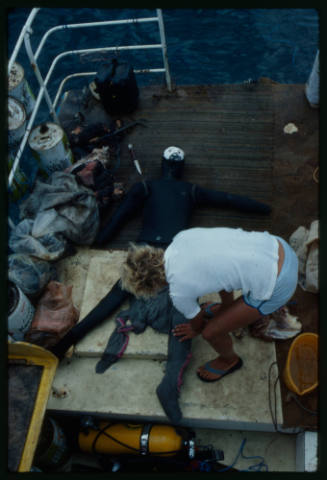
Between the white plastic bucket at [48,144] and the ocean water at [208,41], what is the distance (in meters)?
3.16

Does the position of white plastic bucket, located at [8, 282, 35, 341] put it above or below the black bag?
below

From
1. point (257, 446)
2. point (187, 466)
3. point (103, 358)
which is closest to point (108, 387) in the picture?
point (103, 358)

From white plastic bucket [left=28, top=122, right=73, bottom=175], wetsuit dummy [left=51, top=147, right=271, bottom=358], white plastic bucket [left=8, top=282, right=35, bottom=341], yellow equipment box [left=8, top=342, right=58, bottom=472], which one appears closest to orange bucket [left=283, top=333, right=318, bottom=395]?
wetsuit dummy [left=51, top=147, right=271, bottom=358]

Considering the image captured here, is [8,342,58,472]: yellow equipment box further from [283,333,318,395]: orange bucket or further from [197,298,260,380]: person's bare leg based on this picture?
[283,333,318,395]: orange bucket

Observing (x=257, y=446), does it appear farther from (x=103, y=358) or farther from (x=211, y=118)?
(x=211, y=118)

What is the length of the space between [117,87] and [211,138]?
154cm

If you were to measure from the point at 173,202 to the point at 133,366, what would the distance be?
182cm

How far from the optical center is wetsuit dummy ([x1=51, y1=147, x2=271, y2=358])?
13.7 ft

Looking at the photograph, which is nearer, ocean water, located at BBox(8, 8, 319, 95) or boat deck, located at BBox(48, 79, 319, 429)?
boat deck, located at BBox(48, 79, 319, 429)

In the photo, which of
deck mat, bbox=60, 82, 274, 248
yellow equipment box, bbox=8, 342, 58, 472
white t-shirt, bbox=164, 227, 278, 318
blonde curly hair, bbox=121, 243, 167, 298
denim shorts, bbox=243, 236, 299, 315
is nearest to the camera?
white t-shirt, bbox=164, 227, 278, 318

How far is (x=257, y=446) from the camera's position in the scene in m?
3.61

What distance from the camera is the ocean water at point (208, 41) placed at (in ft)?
24.7

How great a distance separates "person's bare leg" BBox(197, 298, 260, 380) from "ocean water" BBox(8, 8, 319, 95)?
5.77 meters

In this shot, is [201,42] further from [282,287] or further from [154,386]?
[154,386]
